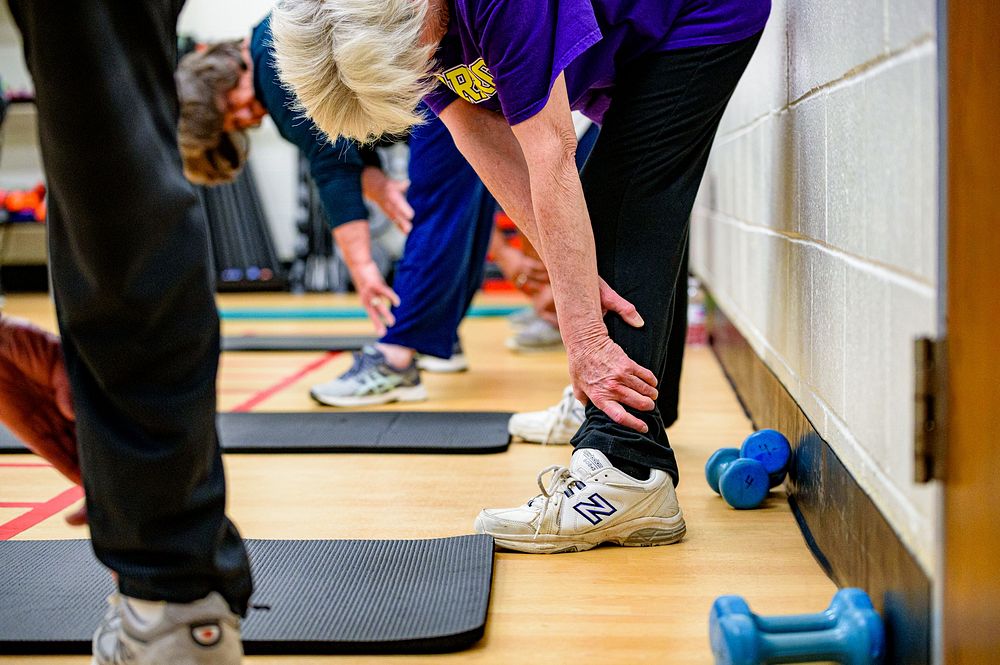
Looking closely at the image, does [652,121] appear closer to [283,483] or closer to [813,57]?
[813,57]

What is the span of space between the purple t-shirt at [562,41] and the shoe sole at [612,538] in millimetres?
634

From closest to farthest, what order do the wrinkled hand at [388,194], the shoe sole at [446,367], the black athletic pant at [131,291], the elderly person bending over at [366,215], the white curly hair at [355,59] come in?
the black athletic pant at [131,291], the white curly hair at [355,59], the elderly person bending over at [366,215], the wrinkled hand at [388,194], the shoe sole at [446,367]

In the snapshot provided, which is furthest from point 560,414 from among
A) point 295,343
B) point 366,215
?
point 295,343

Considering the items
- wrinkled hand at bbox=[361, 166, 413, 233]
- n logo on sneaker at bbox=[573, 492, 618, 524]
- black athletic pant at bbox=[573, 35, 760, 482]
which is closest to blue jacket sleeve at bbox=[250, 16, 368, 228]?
wrinkled hand at bbox=[361, 166, 413, 233]

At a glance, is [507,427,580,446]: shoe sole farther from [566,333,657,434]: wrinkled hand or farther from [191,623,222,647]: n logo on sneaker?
[191,623,222,647]: n logo on sneaker

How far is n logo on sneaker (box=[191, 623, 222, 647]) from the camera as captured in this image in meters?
0.99

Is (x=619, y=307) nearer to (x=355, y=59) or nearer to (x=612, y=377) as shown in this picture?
(x=612, y=377)

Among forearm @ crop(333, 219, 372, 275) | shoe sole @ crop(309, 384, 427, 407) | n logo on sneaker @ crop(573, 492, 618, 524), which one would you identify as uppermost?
forearm @ crop(333, 219, 372, 275)

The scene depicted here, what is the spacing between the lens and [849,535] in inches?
50.1

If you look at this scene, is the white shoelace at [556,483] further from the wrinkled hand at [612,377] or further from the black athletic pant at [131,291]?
the black athletic pant at [131,291]

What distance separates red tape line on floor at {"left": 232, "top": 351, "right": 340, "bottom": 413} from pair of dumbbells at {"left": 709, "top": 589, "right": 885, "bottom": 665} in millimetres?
1899

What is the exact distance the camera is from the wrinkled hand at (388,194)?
3037mm

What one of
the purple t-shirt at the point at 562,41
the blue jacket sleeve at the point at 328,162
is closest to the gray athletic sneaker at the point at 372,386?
the blue jacket sleeve at the point at 328,162

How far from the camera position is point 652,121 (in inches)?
63.8
